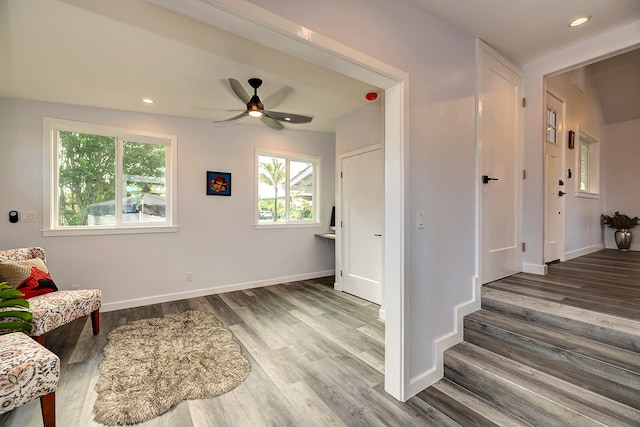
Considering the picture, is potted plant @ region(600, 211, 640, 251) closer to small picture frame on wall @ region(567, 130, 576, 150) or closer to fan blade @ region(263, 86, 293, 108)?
small picture frame on wall @ region(567, 130, 576, 150)

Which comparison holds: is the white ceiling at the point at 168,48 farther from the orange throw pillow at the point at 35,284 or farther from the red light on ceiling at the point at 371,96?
the orange throw pillow at the point at 35,284

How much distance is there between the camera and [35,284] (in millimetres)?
2545

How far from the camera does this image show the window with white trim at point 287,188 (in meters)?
4.64

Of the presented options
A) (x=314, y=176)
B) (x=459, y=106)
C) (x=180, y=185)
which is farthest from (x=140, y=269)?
(x=459, y=106)

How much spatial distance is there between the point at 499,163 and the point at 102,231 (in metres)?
4.56

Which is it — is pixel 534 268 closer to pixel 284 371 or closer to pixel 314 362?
pixel 314 362

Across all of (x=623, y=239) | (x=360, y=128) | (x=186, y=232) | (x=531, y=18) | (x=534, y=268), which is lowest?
→ (x=534, y=268)

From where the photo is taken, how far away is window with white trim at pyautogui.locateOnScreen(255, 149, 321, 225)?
464 cm

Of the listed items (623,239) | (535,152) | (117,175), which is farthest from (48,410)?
(623,239)

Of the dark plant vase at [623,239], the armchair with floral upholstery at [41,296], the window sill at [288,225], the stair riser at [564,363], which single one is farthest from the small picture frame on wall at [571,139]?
the armchair with floral upholstery at [41,296]

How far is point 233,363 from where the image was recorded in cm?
227

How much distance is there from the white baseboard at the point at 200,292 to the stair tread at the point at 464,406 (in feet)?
10.2

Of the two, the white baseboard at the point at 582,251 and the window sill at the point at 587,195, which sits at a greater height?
the window sill at the point at 587,195

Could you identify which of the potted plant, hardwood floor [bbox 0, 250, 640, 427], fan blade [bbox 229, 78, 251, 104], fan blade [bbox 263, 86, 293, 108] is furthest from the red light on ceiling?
the potted plant
